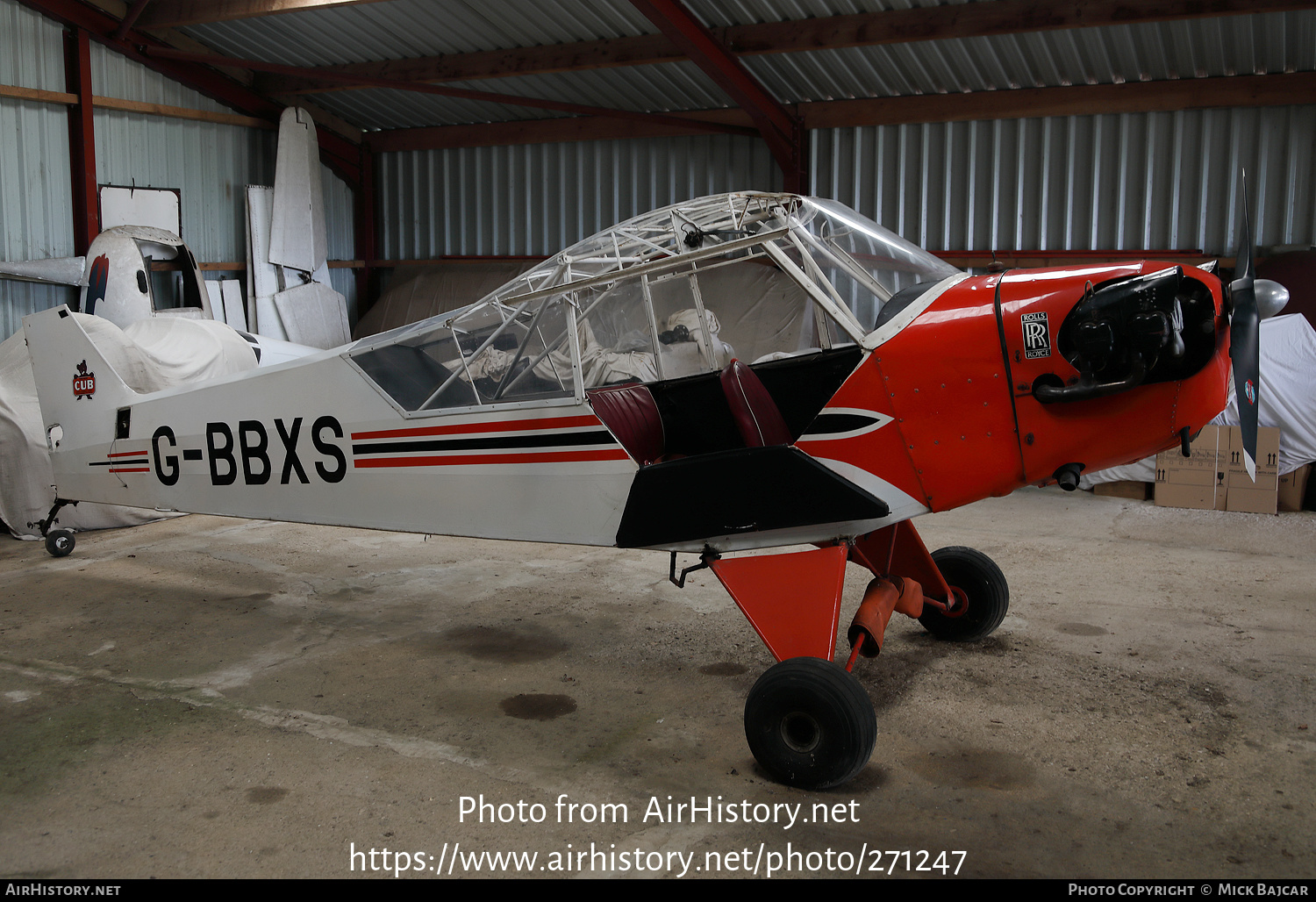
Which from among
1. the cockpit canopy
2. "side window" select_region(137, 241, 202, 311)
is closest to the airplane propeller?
the cockpit canopy

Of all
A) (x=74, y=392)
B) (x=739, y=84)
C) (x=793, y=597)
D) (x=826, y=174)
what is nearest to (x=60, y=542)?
(x=74, y=392)

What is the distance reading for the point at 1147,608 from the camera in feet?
16.2

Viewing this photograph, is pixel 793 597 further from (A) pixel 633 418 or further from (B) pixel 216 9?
(B) pixel 216 9

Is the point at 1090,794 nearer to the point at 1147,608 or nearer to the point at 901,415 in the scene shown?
the point at 901,415

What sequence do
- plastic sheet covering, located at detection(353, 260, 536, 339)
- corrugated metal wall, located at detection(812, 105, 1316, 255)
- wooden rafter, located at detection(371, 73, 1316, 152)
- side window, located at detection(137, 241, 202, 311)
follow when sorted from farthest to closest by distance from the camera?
plastic sheet covering, located at detection(353, 260, 536, 339) → side window, located at detection(137, 241, 202, 311) → corrugated metal wall, located at detection(812, 105, 1316, 255) → wooden rafter, located at detection(371, 73, 1316, 152)

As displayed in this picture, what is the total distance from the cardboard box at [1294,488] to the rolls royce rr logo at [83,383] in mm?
9121

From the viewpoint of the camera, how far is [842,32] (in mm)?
8820

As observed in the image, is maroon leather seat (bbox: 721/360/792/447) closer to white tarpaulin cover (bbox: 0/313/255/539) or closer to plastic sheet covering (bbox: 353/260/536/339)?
white tarpaulin cover (bbox: 0/313/255/539)

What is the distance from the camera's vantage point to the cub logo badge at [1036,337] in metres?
3.15

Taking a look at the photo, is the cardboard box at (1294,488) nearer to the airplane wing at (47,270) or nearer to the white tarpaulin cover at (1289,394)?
the white tarpaulin cover at (1289,394)

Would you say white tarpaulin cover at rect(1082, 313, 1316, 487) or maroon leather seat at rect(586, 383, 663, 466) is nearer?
maroon leather seat at rect(586, 383, 663, 466)

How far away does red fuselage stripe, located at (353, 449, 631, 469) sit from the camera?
3.80 m

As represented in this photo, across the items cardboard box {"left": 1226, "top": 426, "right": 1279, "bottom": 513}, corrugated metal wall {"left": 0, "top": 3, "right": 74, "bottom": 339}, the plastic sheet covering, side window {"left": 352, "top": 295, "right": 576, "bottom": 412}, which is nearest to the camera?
side window {"left": 352, "top": 295, "right": 576, "bottom": 412}

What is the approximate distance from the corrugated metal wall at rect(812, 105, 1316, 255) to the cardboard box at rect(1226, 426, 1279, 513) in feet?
9.10
